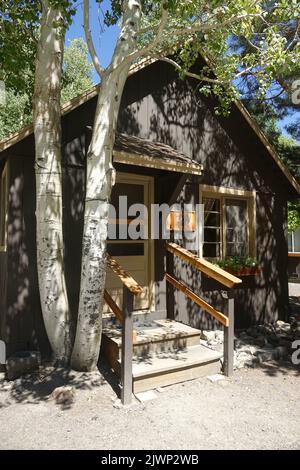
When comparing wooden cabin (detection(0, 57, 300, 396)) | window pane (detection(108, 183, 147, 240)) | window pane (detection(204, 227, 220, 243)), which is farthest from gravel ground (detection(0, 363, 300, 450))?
window pane (detection(204, 227, 220, 243))

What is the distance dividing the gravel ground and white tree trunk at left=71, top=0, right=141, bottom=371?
49cm

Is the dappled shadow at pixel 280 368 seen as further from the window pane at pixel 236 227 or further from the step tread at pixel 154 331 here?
the window pane at pixel 236 227

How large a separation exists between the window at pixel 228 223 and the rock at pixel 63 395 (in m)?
3.99

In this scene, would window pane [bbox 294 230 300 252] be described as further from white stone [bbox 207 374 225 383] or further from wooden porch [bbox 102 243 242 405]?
white stone [bbox 207 374 225 383]

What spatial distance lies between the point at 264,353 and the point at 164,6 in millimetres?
5359

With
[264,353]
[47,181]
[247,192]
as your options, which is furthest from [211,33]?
[264,353]

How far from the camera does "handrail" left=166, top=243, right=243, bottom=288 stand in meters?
4.79

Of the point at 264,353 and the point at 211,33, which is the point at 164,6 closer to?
the point at 211,33

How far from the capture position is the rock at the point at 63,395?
395 centimetres

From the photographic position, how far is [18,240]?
4922mm

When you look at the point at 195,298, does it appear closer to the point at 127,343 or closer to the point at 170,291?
the point at 170,291

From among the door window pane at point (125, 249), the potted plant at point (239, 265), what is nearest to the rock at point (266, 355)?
the potted plant at point (239, 265)

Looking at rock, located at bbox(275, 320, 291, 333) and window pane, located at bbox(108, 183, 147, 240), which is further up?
window pane, located at bbox(108, 183, 147, 240)

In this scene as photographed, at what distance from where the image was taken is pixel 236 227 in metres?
7.70
